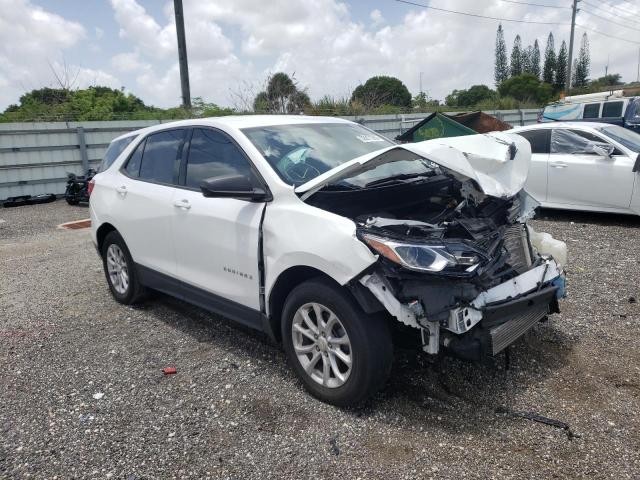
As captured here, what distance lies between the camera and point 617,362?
3490mm

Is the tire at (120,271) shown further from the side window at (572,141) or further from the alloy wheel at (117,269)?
the side window at (572,141)

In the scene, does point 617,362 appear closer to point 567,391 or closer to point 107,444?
point 567,391

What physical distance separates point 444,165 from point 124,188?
308 centimetres

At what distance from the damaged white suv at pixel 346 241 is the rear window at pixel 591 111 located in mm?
16363

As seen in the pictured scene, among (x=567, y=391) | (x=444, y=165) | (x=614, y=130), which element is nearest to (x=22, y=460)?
(x=444, y=165)

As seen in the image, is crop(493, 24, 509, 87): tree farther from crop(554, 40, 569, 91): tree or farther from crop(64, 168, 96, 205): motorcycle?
crop(64, 168, 96, 205): motorcycle

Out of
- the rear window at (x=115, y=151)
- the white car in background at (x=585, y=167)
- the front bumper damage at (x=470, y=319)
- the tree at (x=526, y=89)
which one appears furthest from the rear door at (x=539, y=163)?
the tree at (x=526, y=89)

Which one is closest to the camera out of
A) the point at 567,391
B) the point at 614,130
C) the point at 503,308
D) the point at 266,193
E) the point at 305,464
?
the point at 305,464

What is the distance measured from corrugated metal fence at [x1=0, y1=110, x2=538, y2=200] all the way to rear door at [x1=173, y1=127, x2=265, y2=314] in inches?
441

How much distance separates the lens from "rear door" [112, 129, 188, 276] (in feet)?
13.9

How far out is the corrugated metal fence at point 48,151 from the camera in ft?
42.7

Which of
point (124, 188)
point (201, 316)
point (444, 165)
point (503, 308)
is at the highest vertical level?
point (444, 165)

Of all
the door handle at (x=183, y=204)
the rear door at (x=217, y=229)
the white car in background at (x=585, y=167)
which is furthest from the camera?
the white car in background at (x=585, y=167)

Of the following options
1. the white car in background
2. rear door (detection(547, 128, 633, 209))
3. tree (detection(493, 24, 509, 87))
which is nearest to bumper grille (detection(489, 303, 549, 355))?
the white car in background
